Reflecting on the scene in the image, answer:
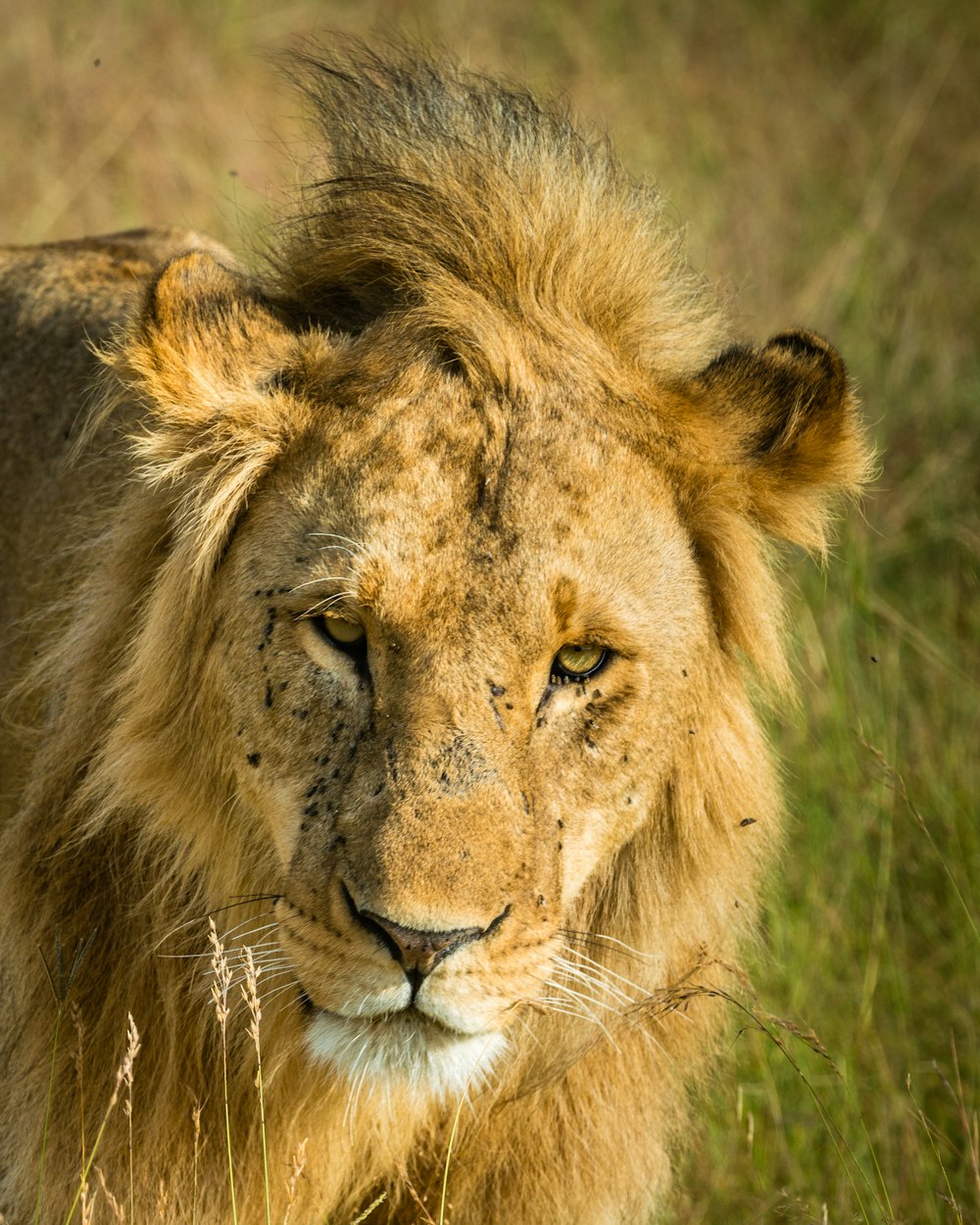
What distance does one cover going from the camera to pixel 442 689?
8.55 ft

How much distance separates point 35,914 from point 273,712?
2.77ft

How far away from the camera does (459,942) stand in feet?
7.95

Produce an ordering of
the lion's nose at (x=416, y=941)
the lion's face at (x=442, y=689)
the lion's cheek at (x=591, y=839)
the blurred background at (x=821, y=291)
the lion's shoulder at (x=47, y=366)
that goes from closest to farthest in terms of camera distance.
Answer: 1. the lion's nose at (x=416, y=941)
2. the lion's face at (x=442, y=689)
3. the lion's cheek at (x=591, y=839)
4. the lion's shoulder at (x=47, y=366)
5. the blurred background at (x=821, y=291)

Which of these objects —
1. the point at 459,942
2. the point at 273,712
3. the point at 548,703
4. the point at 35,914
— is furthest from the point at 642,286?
the point at 35,914

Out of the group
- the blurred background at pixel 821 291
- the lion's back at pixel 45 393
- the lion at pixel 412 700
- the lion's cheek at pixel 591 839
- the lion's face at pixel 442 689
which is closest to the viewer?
the lion's face at pixel 442 689

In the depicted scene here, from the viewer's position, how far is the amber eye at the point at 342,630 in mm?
2693

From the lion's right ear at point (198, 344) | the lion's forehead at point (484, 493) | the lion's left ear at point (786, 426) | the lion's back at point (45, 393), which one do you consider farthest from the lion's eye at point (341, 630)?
the lion's back at point (45, 393)

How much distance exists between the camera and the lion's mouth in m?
2.53

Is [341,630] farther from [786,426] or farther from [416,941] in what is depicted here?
[786,426]

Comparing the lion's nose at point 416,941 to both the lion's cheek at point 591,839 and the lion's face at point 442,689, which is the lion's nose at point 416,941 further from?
the lion's cheek at point 591,839

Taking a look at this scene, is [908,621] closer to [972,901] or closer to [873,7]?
[972,901]

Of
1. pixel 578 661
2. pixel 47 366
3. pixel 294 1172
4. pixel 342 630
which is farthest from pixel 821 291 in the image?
pixel 294 1172

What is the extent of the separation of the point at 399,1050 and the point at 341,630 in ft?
2.47

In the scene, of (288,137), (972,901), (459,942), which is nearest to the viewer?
(459,942)
